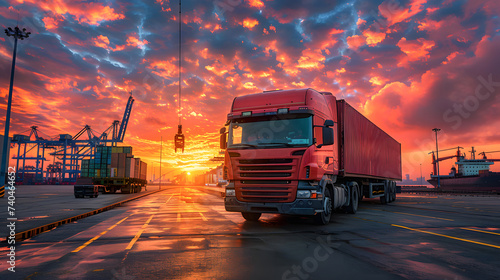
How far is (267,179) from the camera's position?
9.33 metres

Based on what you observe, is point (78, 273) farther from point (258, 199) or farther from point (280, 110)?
point (280, 110)

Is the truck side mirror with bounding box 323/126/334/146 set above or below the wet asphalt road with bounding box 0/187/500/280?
above

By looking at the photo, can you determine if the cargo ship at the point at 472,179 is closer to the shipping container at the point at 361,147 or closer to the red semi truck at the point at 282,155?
the shipping container at the point at 361,147

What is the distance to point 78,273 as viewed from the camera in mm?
4863

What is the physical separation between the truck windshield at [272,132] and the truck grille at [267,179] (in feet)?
1.67

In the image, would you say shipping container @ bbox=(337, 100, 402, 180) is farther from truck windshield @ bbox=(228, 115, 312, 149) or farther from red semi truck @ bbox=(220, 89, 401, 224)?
truck windshield @ bbox=(228, 115, 312, 149)

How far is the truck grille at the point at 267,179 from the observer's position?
29.9ft

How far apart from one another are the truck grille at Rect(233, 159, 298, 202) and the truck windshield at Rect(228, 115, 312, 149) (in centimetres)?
51

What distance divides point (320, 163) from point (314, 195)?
3.43 ft

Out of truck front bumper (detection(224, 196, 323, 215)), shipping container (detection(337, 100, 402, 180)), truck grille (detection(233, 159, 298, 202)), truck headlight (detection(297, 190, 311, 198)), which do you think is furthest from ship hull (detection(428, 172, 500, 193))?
truck grille (detection(233, 159, 298, 202))

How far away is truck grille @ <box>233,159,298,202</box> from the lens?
9117 millimetres

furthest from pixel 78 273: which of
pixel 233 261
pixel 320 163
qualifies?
pixel 320 163

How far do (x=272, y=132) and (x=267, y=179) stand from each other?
1415mm

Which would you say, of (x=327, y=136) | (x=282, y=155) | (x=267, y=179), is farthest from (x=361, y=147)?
(x=267, y=179)
